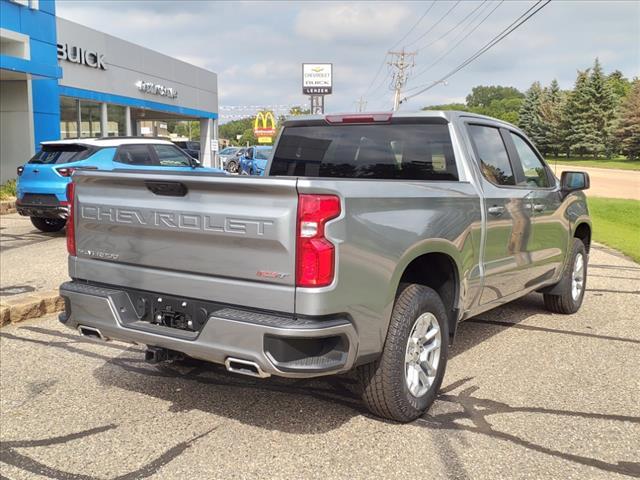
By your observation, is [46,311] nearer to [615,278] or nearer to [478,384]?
[478,384]

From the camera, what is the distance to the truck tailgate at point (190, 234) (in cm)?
314

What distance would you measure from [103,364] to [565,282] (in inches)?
177

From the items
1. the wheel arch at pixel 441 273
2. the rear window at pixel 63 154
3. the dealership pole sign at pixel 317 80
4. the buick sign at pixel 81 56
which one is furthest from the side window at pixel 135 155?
the dealership pole sign at pixel 317 80

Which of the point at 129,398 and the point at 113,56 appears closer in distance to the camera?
the point at 129,398

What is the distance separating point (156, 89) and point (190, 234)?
3062 cm

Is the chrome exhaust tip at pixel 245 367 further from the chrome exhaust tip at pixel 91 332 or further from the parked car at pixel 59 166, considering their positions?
the parked car at pixel 59 166

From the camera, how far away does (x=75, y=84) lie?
2477cm

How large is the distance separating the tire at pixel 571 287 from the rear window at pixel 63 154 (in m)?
8.18

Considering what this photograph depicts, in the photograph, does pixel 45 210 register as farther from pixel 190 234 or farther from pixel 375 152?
pixel 190 234

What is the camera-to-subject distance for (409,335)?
3697 mm

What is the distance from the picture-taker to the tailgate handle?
348 cm

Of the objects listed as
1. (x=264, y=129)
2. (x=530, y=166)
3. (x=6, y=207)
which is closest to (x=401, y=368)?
(x=530, y=166)

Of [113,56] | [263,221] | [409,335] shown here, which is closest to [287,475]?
[409,335]

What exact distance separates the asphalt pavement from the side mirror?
145cm
